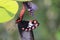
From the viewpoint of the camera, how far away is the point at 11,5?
1.46 meters

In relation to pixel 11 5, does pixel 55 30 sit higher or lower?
lower

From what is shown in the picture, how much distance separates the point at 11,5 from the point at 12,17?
0.18 ft

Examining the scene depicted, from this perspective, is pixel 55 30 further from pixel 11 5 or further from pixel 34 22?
pixel 11 5

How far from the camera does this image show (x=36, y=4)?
1469 mm

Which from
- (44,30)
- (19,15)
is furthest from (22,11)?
(44,30)

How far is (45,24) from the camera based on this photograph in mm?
1469

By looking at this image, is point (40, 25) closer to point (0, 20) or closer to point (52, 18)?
point (52, 18)

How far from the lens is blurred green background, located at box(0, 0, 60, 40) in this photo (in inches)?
57.7

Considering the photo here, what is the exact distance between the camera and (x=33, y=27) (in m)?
1.46

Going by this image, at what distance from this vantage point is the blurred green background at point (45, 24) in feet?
4.81

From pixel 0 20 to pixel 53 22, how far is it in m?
0.24

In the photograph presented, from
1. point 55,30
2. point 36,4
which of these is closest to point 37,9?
point 36,4

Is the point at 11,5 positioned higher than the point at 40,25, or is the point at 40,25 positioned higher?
the point at 11,5

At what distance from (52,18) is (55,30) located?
6 cm
